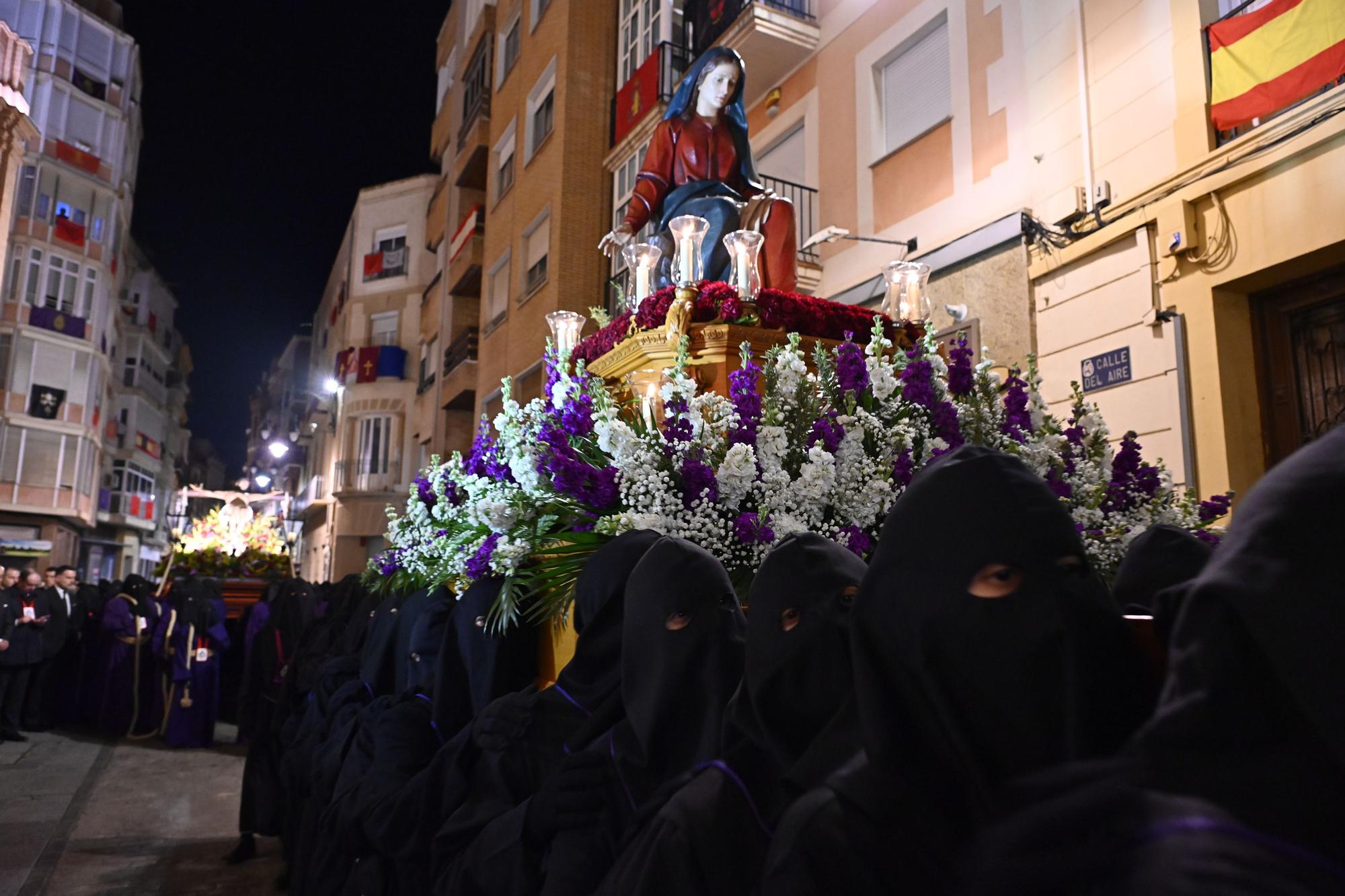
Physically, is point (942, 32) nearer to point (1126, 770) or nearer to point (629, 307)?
point (629, 307)

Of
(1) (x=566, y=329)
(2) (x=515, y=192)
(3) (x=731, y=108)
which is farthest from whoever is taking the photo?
(2) (x=515, y=192)

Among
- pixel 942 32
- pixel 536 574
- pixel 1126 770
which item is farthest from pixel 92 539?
pixel 1126 770

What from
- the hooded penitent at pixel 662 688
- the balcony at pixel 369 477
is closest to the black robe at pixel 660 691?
the hooded penitent at pixel 662 688

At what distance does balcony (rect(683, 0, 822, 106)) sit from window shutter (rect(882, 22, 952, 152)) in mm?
1416

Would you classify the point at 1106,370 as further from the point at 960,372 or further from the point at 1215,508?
the point at 960,372

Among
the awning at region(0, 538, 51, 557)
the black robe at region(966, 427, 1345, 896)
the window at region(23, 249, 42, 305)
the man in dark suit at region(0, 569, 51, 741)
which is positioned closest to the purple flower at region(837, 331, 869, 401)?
the black robe at region(966, 427, 1345, 896)

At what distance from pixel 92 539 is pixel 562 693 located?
41.1m

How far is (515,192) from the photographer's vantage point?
743 inches

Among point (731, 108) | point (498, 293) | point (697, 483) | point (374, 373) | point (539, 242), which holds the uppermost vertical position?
point (374, 373)

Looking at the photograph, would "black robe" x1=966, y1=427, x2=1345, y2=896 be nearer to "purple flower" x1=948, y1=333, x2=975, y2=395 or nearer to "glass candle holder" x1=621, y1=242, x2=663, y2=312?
"purple flower" x1=948, y1=333, x2=975, y2=395

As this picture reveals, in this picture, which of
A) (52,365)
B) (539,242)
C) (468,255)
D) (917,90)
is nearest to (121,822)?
(917,90)

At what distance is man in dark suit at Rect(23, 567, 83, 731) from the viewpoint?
1241cm

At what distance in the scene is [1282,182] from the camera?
21.2ft

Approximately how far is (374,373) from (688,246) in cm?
2677
